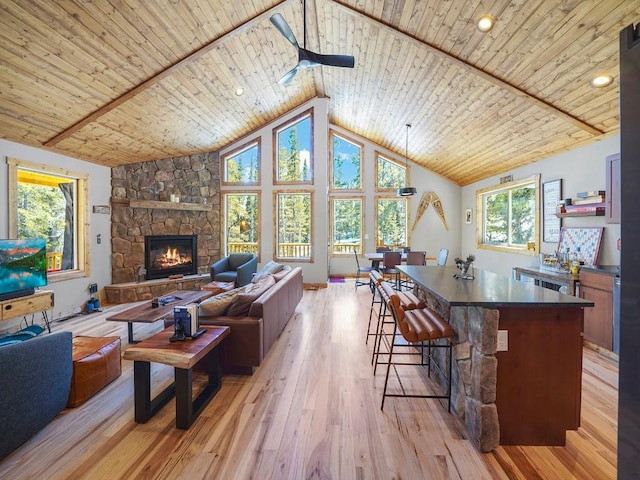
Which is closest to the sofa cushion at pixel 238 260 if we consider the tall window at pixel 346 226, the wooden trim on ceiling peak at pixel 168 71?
the tall window at pixel 346 226

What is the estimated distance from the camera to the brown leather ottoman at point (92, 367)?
237cm

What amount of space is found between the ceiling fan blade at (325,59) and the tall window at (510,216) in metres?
3.92

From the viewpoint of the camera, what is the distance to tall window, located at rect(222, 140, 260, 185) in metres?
7.67

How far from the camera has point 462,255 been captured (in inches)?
327

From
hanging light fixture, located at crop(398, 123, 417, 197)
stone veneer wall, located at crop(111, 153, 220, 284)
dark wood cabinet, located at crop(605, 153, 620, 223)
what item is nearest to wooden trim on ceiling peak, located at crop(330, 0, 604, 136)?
dark wood cabinet, located at crop(605, 153, 620, 223)

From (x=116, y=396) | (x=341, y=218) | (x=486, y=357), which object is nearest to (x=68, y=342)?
(x=116, y=396)

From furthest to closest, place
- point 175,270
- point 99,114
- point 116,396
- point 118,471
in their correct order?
1. point 175,270
2. point 99,114
3. point 116,396
4. point 118,471

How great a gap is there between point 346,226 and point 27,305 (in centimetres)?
658

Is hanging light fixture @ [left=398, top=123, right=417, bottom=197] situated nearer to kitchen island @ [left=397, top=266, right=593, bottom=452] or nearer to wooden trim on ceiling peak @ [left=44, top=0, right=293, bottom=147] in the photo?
wooden trim on ceiling peak @ [left=44, top=0, right=293, bottom=147]

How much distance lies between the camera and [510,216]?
6.23 m

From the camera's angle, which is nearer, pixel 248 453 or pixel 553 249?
pixel 248 453

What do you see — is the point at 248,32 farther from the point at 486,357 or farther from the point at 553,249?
the point at 553,249

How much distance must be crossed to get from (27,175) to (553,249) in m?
8.20

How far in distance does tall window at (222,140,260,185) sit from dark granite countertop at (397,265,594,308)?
5.78 meters
